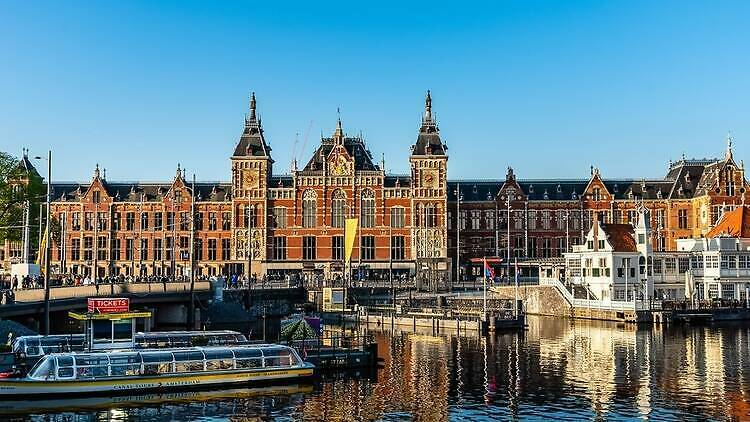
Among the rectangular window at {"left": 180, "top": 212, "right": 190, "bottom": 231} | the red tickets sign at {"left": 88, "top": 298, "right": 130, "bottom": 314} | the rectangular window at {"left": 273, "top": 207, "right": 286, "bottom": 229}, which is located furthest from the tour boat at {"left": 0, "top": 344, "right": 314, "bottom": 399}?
the rectangular window at {"left": 180, "top": 212, "right": 190, "bottom": 231}

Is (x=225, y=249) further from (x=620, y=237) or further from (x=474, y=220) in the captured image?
(x=620, y=237)

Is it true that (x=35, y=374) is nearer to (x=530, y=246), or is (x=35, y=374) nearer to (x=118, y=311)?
(x=118, y=311)

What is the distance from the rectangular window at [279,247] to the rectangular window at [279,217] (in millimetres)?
1561

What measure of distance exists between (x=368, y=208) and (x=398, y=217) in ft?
13.3

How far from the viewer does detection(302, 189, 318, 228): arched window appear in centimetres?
11206

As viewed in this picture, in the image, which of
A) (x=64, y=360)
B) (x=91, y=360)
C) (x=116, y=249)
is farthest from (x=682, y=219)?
(x=64, y=360)

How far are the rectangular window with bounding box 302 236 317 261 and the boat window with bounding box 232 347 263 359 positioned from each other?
67.1m

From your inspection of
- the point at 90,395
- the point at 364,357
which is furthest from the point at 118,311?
the point at 364,357

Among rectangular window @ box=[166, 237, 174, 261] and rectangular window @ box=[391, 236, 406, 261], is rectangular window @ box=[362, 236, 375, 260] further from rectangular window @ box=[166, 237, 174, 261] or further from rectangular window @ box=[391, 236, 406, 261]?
rectangular window @ box=[166, 237, 174, 261]

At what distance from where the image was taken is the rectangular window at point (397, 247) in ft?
366

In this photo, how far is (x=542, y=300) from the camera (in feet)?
290

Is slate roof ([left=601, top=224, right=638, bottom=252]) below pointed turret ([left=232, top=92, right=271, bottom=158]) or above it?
below

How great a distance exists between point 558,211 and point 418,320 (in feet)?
152

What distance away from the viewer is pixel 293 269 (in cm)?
11150
